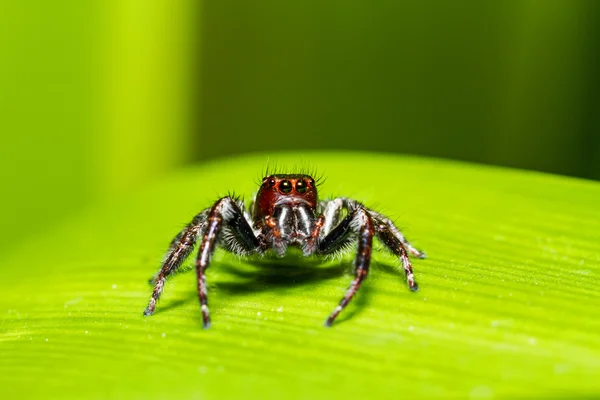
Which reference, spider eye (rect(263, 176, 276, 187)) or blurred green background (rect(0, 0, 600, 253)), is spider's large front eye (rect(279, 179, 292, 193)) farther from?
blurred green background (rect(0, 0, 600, 253))

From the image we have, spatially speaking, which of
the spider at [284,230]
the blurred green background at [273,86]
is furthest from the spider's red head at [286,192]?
the blurred green background at [273,86]

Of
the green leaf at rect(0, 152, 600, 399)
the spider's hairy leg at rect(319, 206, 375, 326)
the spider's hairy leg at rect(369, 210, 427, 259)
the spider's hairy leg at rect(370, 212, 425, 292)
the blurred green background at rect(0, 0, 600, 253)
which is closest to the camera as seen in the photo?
the green leaf at rect(0, 152, 600, 399)

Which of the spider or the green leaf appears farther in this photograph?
the spider

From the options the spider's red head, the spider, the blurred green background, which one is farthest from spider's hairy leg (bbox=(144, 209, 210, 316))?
the blurred green background

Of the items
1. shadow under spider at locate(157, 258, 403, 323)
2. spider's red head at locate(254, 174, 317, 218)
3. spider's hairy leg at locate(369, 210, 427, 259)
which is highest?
spider's red head at locate(254, 174, 317, 218)

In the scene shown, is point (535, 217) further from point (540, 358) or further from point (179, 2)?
point (179, 2)

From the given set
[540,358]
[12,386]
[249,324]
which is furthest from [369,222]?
[12,386]

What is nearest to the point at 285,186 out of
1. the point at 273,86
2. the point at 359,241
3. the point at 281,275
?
the point at 281,275
